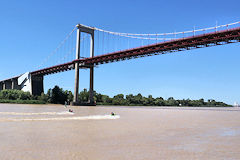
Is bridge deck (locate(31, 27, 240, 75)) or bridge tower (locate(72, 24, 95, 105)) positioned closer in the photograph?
bridge deck (locate(31, 27, 240, 75))

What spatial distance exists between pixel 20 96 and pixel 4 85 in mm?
20051

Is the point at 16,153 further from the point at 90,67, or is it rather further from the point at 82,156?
the point at 90,67

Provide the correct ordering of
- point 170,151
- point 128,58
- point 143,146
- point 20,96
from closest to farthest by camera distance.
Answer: point 170,151 < point 143,146 < point 128,58 < point 20,96

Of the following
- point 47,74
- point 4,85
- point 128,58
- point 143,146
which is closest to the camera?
point 143,146

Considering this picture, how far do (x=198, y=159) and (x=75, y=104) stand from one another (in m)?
52.7

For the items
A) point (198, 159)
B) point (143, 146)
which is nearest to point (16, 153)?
point (143, 146)

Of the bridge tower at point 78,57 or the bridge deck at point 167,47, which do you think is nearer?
the bridge deck at point 167,47

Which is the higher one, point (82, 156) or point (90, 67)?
point (90, 67)

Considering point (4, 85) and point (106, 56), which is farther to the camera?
point (4, 85)

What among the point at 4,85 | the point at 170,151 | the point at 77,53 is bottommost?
the point at 170,151

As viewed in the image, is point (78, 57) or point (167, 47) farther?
point (78, 57)

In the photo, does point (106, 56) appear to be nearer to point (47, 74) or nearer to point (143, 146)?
point (47, 74)

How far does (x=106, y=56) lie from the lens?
53438mm

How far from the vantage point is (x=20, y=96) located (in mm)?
66250
